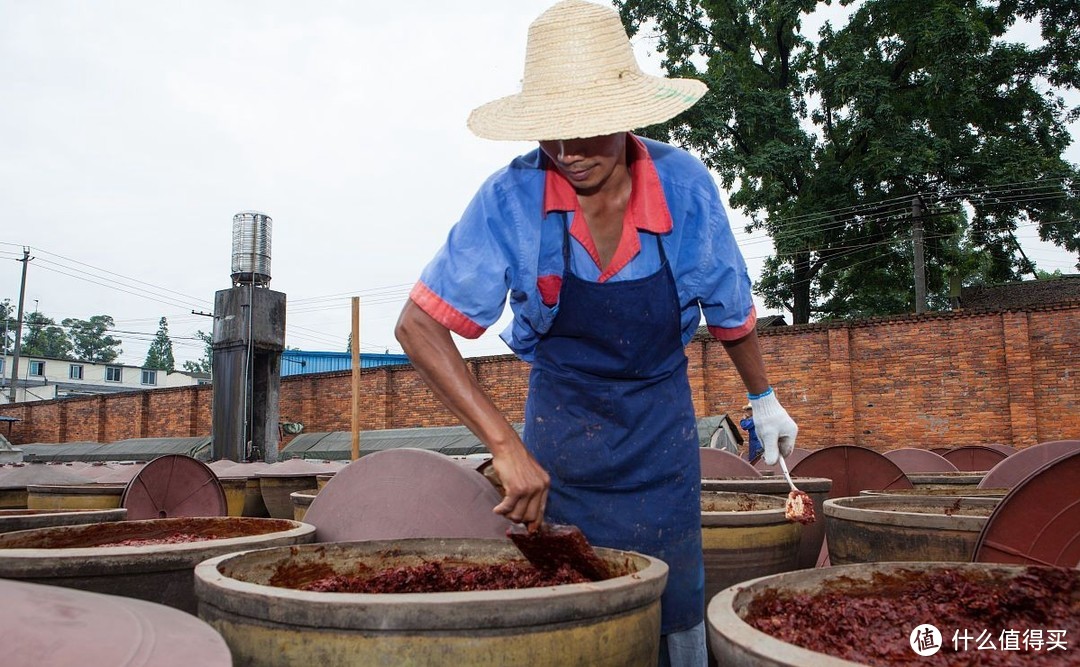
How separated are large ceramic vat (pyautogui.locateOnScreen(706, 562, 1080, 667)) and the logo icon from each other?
13 millimetres

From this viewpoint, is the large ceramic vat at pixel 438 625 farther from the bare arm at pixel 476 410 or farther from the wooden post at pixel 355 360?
the wooden post at pixel 355 360

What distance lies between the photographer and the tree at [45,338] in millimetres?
72000

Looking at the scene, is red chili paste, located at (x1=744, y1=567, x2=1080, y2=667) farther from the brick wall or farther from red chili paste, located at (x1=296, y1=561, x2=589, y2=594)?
the brick wall

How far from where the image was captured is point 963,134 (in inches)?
837

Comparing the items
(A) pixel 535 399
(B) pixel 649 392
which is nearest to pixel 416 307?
(A) pixel 535 399

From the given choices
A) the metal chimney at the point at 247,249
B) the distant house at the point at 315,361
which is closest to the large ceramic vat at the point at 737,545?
the metal chimney at the point at 247,249

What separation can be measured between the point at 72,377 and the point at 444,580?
65191mm

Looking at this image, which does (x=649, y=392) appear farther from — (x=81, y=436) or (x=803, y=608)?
(x=81, y=436)

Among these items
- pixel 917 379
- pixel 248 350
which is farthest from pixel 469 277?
pixel 917 379

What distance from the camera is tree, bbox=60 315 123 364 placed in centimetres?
8075

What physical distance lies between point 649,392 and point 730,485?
76.0 inches

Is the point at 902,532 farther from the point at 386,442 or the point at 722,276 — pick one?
the point at 386,442

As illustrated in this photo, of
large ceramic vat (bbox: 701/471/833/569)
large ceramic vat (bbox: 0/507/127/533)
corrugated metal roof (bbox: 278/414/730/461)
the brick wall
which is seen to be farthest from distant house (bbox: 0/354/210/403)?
large ceramic vat (bbox: 701/471/833/569)

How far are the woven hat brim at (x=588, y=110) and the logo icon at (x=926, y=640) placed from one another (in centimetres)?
112
